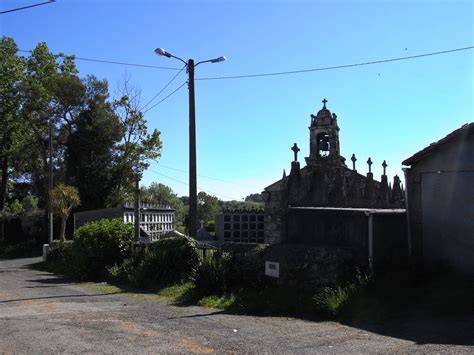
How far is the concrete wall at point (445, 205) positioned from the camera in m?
11.3

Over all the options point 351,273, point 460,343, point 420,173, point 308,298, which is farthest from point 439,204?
point 460,343

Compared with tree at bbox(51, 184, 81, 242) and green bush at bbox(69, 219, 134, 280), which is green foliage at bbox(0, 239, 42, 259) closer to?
tree at bbox(51, 184, 81, 242)

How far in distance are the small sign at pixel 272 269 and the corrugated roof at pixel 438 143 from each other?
4030 mm

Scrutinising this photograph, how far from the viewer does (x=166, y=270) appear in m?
15.0

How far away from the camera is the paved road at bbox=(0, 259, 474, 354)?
281 inches

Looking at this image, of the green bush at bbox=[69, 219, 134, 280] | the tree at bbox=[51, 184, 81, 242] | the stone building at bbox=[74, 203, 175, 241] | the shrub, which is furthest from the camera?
the stone building at bbox=[74, 203, 175, 241]

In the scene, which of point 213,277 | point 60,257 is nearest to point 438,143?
point 213,277

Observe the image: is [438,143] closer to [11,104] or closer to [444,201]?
[444,201]

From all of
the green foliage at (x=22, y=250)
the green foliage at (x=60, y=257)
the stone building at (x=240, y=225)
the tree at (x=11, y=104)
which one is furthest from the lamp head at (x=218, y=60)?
the tree at (x=11, y=104)

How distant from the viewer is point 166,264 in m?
15.1

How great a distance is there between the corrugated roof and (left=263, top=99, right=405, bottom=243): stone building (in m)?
1.33

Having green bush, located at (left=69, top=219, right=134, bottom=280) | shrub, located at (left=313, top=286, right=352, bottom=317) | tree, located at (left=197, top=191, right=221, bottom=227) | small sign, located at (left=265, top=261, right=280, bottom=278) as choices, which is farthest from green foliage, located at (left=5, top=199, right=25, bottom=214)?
shrub, located at (left=313, top=286, right=352, bottom=317)

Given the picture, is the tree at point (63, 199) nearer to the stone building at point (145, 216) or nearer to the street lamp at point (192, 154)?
the stone building at point (145, 216)

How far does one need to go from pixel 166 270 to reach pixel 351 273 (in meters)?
6.12
